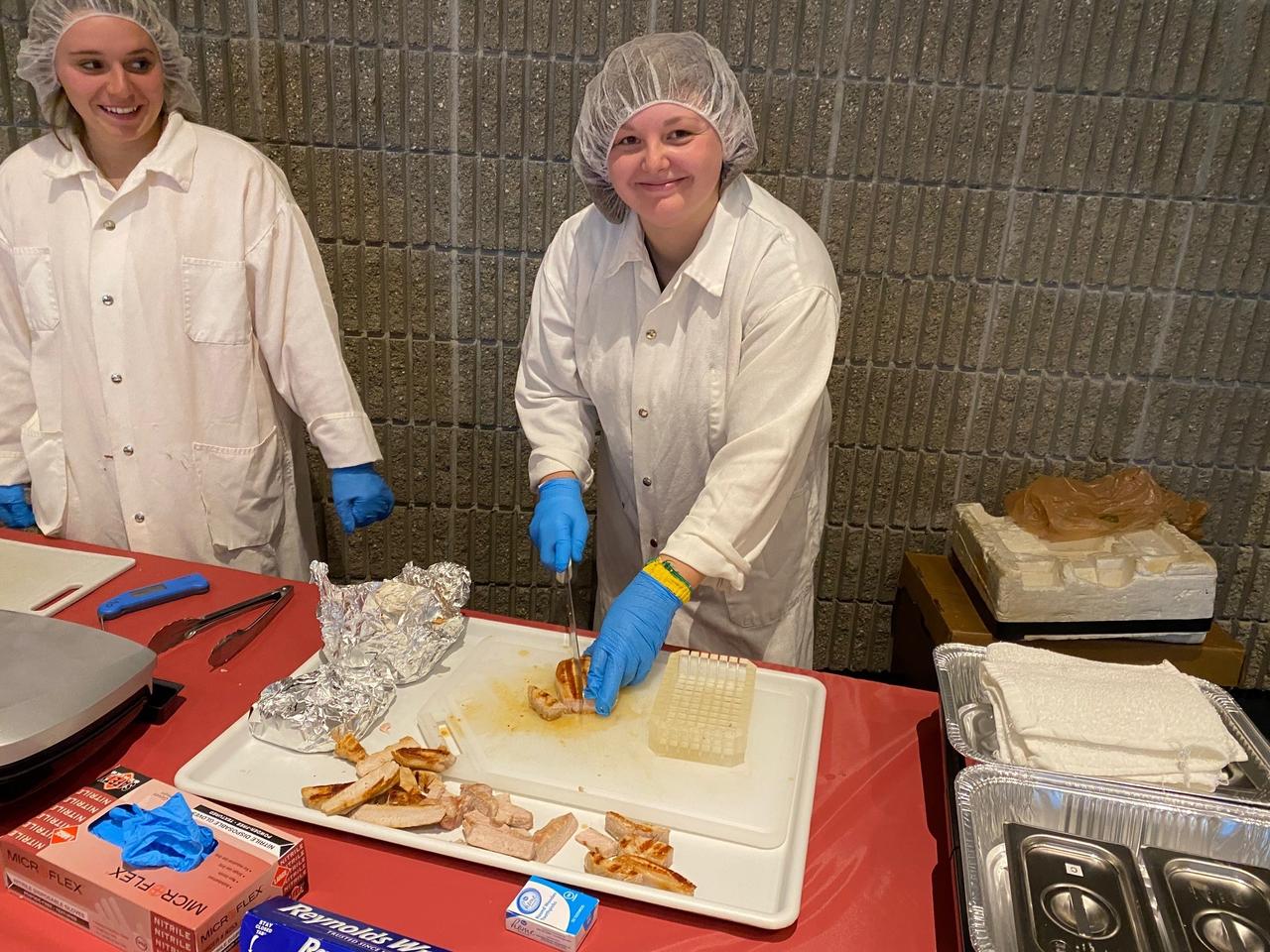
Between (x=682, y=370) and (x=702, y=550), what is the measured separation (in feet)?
Answer: 1.36

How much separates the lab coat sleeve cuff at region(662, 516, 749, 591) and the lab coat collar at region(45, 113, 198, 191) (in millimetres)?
1298

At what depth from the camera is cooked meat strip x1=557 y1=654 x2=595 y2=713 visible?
4.70 ft

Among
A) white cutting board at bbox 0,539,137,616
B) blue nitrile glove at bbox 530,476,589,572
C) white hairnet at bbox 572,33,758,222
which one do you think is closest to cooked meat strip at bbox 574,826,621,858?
blue nitrile glove at bbox 530,476,589,572

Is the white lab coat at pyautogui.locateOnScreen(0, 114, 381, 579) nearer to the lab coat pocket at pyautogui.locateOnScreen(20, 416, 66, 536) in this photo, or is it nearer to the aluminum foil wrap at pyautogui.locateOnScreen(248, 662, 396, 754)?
the lab coat pocket at pyautogui.locateOnScreen(20, 416, 66, 536)

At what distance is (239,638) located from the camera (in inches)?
62.0

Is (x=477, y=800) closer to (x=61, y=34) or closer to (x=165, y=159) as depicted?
(x=165, y=159)

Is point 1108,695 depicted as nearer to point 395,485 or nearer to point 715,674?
point 715,674

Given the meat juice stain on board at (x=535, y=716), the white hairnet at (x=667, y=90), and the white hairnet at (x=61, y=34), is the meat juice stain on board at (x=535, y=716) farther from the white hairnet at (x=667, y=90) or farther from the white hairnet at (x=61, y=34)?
the white hairnet at (x=61, y=34)

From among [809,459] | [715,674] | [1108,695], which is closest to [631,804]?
[715,674]

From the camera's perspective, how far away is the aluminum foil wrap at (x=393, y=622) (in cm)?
148

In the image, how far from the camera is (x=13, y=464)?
7.02ft

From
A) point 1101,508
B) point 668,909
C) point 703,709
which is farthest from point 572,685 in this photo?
point 1101,508

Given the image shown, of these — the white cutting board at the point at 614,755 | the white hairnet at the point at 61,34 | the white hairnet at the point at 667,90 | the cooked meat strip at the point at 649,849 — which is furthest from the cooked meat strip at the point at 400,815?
the white hairnet at the point at 61,34

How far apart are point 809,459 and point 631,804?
101 cm
